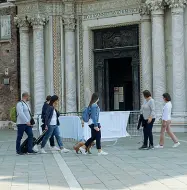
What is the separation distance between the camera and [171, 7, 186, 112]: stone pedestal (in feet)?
64.6

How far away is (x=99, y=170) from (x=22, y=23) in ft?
49.0

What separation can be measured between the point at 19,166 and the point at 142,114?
4563mm

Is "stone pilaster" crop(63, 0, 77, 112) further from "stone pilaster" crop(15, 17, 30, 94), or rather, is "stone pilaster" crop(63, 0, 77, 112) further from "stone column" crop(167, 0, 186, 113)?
"stone column" crop(167, 0, 186, 113)

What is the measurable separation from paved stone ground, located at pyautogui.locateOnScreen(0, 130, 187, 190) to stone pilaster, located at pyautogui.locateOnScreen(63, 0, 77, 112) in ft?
30.0

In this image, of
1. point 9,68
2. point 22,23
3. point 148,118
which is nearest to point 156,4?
point 22,23

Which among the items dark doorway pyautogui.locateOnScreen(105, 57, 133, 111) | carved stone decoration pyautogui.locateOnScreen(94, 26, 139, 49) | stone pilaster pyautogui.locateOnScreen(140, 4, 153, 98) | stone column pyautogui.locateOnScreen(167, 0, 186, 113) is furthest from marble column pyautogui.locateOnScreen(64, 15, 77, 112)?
stone column pyautogui.locateOnScreen(167, 0, 186, 113)

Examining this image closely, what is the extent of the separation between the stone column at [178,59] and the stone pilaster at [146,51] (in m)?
1.54

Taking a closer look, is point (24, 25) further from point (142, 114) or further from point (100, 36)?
point (142, 114)

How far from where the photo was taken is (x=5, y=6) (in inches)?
985

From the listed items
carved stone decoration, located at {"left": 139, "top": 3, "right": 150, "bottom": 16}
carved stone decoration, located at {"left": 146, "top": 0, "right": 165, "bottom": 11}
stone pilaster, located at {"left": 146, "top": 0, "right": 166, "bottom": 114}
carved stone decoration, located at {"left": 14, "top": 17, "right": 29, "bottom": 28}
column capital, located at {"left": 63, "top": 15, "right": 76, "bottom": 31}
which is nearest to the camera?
carved stone decoration, located at {"left": 146, "top": 0, "right": 165, "bottom": 11}

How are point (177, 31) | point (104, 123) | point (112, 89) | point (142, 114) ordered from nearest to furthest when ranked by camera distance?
point (142, 114)
point (104, 123)
point (177, 31)
point (112, 89)

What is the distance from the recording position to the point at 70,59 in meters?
23.3

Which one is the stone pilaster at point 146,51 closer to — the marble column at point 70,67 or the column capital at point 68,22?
the marble column at point 70,67

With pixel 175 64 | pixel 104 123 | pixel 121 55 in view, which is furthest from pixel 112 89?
pixel 104 123
